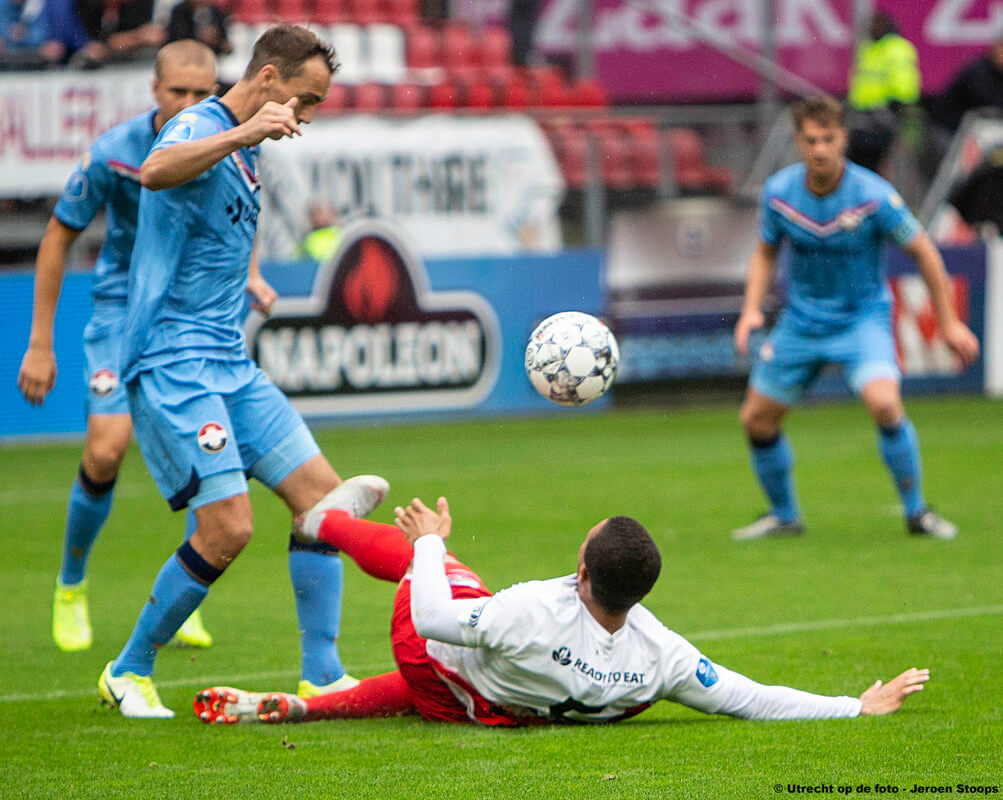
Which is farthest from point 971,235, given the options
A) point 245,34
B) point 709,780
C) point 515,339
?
point 709,780

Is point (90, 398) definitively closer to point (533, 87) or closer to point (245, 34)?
point (245, 34)

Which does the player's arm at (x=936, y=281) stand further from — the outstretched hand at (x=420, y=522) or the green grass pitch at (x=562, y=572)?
the outstretched hand at (x=420, y=522)

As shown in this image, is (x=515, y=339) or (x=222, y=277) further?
(x=515, y=339)

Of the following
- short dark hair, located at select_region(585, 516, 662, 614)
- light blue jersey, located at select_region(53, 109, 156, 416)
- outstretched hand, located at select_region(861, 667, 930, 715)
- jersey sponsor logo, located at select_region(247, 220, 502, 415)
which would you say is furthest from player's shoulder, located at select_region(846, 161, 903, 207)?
jersey sponsor logo, located at select_region(247, 220, 502, 415)

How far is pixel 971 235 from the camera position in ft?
55.7

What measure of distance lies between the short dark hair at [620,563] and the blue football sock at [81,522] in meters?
2.58

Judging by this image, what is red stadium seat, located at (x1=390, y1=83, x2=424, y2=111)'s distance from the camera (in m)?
16.0

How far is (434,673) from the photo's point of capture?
4.64 meters

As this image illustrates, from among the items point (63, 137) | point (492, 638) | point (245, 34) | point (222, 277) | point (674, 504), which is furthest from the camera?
point (245, 34)

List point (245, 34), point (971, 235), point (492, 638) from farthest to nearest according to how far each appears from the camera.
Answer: point (971, 235), point (245, 34), point (492, 638)

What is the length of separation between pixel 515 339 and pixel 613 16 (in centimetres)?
852

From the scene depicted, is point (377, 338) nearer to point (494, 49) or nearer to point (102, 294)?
point (494, 49)

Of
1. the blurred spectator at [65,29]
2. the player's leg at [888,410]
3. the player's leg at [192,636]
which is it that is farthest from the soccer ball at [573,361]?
the blurred spectator at [65,29]

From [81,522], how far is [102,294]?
899 millimetres
